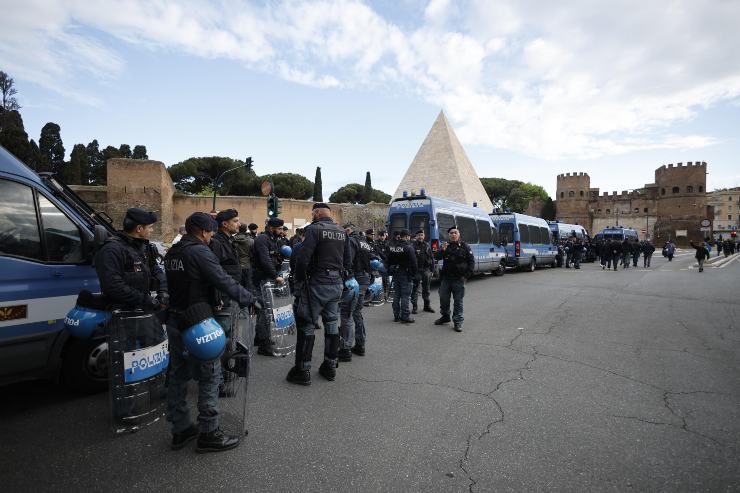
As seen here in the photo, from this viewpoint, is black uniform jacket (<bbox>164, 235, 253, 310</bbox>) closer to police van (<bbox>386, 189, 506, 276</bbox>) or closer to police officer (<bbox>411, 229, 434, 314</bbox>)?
police officer (<bbox>411, 229, 434, 314</bbox>)

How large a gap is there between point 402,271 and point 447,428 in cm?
396

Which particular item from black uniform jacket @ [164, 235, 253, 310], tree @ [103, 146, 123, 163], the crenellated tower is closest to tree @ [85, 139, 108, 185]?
tree @ [103, 146, 123, 163]

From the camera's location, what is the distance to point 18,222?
325 centimetres

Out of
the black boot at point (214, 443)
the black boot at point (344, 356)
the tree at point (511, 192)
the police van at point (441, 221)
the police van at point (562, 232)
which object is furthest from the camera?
the tree at point (511, 192)

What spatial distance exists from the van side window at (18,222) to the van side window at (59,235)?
7 cm

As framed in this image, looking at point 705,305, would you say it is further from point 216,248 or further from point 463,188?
point 463,188

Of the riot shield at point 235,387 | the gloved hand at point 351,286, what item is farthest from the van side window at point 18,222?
the gloved hand at point 351,286

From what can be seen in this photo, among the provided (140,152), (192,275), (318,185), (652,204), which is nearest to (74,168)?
(140,152)

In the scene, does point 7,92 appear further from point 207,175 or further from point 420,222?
point 420,222

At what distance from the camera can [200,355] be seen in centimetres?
255

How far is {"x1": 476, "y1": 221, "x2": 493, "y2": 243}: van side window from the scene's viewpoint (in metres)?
13.4

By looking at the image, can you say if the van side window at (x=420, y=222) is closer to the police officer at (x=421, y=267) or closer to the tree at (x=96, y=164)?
the police officer at (x=421, y=267)

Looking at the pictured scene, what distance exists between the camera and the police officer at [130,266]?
3092mm

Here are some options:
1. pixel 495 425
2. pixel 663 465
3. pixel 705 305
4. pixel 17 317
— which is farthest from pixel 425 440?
pixel 705 305
